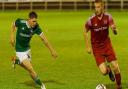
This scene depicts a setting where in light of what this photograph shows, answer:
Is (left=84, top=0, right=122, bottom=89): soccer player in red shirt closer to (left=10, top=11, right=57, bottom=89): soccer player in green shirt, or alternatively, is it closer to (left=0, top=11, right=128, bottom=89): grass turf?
(left=0, top=11, right=128, bottom=89): grass turf

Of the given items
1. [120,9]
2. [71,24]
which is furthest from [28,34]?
[120,9]

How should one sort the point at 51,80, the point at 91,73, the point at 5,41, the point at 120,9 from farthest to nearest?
1. the point at 120,9
2. the point at 5,41
3. the point at 91,73
4. the point at 51,80

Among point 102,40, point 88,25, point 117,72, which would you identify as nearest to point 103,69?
point 117,72

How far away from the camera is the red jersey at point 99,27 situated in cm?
1426

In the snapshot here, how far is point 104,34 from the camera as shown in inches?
569

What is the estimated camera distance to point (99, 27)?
47.0 ft

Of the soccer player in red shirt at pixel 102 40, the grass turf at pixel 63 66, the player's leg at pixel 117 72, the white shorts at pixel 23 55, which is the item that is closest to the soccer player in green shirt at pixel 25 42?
the white shorts at pixel 23 55

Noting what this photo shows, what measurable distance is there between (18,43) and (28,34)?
1.34 ft

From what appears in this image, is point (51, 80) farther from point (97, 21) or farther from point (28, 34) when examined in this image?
point (97, 21)

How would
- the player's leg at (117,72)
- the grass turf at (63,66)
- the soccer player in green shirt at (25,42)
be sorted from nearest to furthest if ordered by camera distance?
1. the player's leg at (117,72)
2. the soccer player in green shirt at (25,42)
3. the grass turf at (63,66)

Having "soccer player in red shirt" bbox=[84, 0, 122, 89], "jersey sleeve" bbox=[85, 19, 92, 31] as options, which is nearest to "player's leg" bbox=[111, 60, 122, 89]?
"soccer player in red shirt" bbox=[84, 0, 122, 89]

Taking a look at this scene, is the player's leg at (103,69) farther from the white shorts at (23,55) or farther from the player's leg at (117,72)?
the white shorts at (23,55)

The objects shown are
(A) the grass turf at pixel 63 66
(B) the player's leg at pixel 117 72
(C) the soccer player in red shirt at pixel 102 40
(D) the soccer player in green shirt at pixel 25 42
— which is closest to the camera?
(C) the soccer player in red shirt at pixel 102 40

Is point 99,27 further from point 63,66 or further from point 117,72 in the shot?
point 63,66
